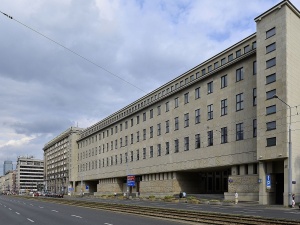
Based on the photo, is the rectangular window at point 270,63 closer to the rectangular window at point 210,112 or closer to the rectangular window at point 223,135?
the rectangular window at point 223,135

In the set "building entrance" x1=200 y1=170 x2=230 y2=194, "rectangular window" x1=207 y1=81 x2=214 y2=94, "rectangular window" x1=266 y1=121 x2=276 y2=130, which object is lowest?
"building entrance" x1=200 y1=170 x2=230 y2=194

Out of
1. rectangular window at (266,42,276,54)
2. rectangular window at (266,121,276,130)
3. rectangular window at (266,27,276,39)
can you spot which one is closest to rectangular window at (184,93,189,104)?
rectangular window at (266,42,276,54)

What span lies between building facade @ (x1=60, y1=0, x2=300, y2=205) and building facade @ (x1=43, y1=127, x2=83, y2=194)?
4660 cm

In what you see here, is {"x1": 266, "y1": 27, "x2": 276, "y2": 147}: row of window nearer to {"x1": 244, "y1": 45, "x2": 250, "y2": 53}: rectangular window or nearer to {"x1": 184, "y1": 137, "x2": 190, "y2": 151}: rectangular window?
{"x1": 244, "y1": 45, "x2": 250, "y2": 53}: rectangular window

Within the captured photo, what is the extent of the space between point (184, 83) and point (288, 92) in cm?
2976

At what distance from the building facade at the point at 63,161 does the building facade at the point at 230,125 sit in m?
46.6

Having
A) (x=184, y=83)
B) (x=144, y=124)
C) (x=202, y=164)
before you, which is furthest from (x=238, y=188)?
(x=144, y=124)

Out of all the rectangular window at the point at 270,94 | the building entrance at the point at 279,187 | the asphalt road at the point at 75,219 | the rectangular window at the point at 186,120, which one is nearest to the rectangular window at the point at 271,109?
the rectangular window at the point at 270,94

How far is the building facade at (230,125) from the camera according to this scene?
4997 cm

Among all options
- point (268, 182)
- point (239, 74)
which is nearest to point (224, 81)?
point (239, 74)

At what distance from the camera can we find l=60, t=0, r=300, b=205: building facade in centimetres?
4997

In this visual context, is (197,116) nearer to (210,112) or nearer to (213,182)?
(210,112)

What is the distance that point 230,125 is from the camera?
61312 mm

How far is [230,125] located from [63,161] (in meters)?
116
